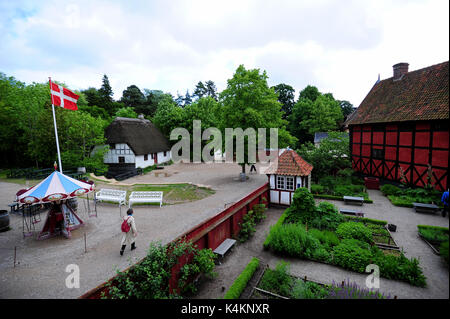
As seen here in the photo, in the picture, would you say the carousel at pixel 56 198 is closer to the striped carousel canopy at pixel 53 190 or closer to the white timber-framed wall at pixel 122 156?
the striped carousel canopy at pixel 53 190

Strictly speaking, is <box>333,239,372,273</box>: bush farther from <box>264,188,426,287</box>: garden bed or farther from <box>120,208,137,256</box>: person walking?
<box>120,208,137,256</box>: person walking

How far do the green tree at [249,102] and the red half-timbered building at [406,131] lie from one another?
19.3 feet

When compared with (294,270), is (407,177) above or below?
above

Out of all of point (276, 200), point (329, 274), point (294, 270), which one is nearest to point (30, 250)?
point (294, 270)

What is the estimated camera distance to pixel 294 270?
855 centimetres

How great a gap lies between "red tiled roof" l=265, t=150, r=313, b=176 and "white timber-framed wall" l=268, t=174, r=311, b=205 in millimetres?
340

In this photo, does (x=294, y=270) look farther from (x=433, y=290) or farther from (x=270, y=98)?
(x=270, y=98)

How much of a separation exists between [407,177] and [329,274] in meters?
7.02

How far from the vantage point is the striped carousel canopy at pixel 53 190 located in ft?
27.4

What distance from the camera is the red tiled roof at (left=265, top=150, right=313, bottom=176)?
15.3m

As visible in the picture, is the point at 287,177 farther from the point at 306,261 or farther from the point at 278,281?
the point at 278,281

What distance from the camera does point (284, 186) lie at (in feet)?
51.5

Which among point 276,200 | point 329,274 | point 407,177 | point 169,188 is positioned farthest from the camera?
point 169,188
